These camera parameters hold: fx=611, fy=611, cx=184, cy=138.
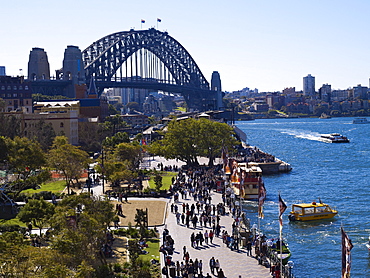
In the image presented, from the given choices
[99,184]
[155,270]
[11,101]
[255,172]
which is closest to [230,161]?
[255,172]

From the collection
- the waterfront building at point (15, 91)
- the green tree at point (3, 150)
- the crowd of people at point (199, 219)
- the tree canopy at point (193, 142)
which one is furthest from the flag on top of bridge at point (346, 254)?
the waterfront building at point (15, 91)

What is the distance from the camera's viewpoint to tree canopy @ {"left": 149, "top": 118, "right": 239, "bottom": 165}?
2662 inches

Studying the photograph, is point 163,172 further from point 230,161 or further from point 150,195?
point 150,195

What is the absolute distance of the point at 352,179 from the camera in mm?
71375

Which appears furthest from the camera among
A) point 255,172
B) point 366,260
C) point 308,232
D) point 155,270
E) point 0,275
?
point 255,172

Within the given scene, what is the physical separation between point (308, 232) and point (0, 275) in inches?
1037

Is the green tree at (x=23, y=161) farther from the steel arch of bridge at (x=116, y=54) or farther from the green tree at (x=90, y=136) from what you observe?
the steel arch of bridge at (x=116, y=54)

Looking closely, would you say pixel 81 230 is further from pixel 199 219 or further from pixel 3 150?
pixel 3 150

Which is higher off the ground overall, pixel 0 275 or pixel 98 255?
pixel 0 275

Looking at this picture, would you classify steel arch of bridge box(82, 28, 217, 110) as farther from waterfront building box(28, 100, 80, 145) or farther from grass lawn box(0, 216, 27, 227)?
grass lawn box(0, 216, 27, 227)

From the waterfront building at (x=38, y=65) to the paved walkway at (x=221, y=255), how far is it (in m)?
121

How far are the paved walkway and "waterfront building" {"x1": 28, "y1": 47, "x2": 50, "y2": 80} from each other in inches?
4775

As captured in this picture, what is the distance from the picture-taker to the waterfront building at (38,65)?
151 meters

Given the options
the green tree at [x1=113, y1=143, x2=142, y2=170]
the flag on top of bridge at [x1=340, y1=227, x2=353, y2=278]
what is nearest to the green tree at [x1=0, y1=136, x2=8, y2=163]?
the green tree at [x1=113, y1=143, x2=142, y2=170]
